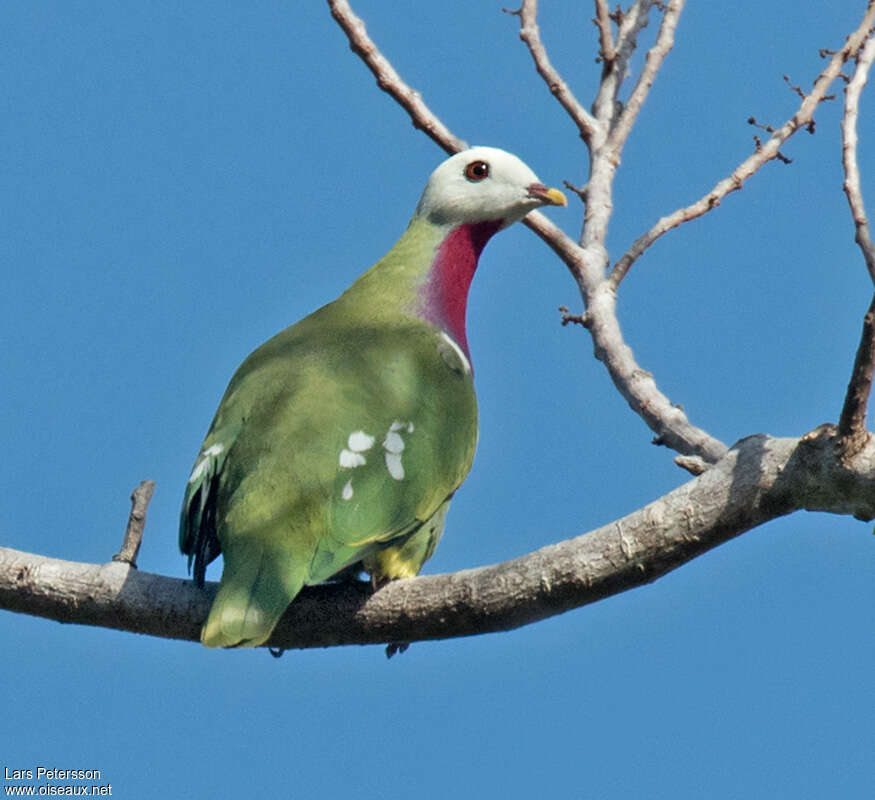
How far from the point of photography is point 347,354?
4.20 meters

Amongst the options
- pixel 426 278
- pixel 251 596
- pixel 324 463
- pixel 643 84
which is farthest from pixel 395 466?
pixel 643 84

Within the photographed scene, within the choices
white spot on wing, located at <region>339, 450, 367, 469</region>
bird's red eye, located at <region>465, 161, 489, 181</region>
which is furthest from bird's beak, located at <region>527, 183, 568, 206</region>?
white spot on wing, located at <region>339, 450, 367, 469</region>

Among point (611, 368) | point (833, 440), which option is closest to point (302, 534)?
point (611, 368)

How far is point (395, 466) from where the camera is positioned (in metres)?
3.88

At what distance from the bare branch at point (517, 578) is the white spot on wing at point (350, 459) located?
37cm

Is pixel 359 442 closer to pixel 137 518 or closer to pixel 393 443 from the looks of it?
pixel 393 443

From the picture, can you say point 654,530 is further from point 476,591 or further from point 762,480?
point 476,591

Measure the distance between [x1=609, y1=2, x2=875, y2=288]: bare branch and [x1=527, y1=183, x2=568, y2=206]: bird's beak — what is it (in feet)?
1.26

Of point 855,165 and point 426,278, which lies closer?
point 855,165

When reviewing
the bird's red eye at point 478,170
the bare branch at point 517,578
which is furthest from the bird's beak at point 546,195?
the bare branch at point 517,578

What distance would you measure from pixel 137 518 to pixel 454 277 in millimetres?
1725

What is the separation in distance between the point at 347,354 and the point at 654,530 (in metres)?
1.55

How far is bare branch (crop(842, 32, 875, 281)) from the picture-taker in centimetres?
298

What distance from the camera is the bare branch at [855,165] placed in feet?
9.78
